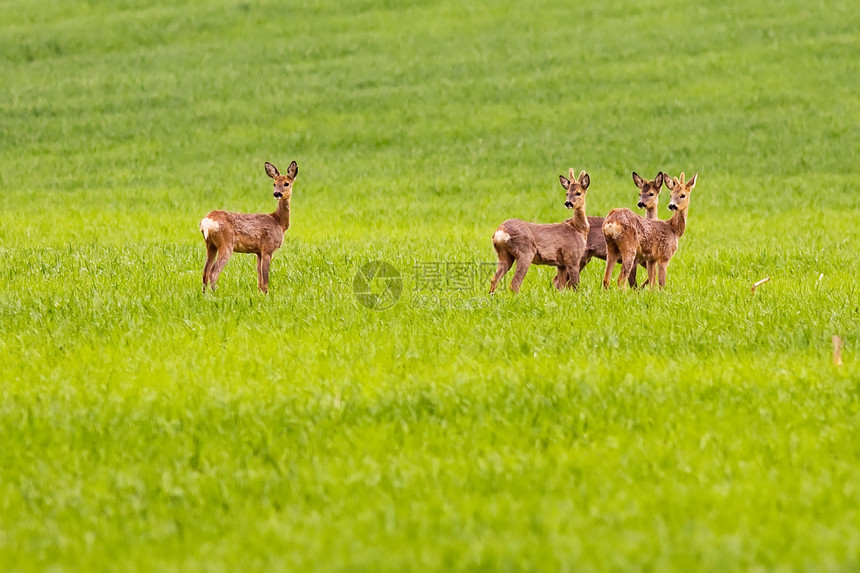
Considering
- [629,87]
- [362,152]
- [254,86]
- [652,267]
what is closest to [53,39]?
[254,86]

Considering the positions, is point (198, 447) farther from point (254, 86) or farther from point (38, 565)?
point (254, 86)

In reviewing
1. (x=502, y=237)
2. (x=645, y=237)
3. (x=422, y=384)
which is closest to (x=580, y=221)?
(x=645, y=237)

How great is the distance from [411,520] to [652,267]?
7180mm

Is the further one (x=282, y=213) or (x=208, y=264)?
(x=282, y=213)

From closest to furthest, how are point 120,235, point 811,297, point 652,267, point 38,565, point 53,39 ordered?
1. point 38,565
2. point 811,297
3. point 652,267
4. point 120,235
5. point 53,39

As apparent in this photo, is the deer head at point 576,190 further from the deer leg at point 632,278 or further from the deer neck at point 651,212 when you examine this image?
the deer neck at point 651,212

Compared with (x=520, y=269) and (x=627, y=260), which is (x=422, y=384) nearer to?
(x=520, y=269)

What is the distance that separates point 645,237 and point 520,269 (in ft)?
4.94

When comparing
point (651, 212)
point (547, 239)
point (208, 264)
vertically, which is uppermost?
point (651, 212)

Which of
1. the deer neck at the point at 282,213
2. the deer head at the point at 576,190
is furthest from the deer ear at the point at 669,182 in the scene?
the deer neck at the point at 282,213

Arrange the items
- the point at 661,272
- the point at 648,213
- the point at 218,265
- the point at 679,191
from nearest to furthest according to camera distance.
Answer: the point at 218,265
the point at 661,272
the point at 679,191
the point at 648,213

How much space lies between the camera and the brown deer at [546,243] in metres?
10.8

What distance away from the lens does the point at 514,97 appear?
3058 cm

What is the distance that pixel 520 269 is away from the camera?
35.7 ft
